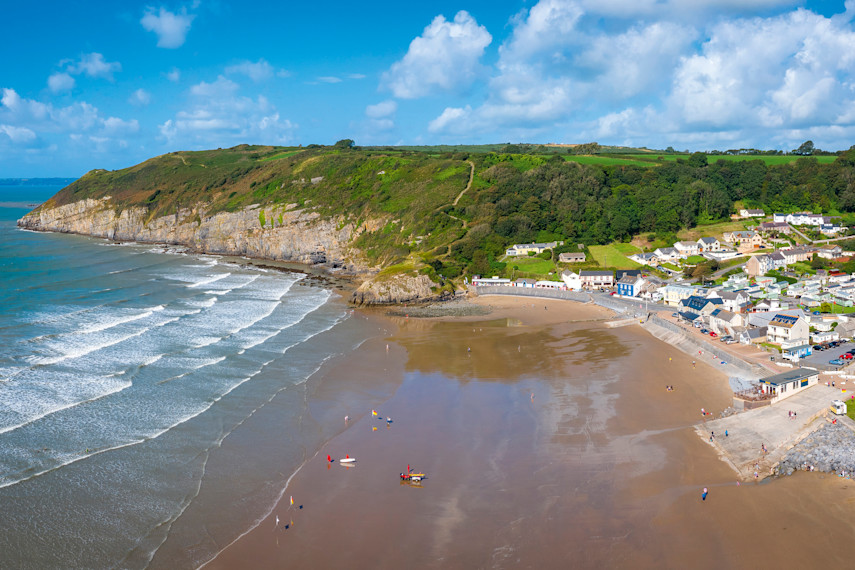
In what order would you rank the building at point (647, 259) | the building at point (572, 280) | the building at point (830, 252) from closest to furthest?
A: the building at point (572, 280)
the building at point (830, 252)
the building at point (647, 259)

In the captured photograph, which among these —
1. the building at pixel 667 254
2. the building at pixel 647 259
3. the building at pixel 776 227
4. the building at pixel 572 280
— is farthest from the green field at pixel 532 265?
the building at pixel 776 227

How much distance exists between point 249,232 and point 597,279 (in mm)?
62635

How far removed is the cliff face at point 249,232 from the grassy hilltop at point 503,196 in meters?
2.53

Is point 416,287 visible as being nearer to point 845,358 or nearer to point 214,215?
point 845,358

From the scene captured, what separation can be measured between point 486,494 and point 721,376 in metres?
21.4

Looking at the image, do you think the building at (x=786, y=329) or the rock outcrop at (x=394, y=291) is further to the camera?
the rock outcrop at (x=394, y=291)

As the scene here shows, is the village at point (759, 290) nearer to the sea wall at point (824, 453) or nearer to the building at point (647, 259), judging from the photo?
the building at point (647, 259)

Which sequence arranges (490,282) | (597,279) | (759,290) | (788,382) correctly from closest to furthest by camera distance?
1. (788,382)
2. (759,290)
3. (597,279)
4. (490,282)

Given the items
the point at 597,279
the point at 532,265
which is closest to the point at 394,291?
the point at 532,265

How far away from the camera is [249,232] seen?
10194 centimetres

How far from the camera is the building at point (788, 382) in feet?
104

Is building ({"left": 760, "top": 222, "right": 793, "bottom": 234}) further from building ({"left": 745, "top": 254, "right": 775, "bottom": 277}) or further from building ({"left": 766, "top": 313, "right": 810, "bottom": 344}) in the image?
building ({"left": 766, "top": 313, "right": 810, "bottom": 344})

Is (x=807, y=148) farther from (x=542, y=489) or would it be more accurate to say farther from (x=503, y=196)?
(x=542, y=489)

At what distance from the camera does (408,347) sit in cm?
4625
